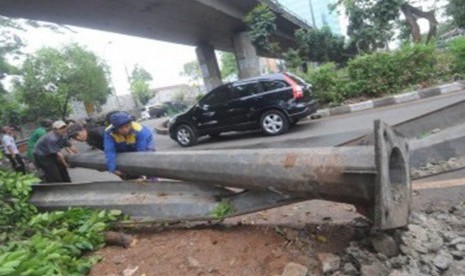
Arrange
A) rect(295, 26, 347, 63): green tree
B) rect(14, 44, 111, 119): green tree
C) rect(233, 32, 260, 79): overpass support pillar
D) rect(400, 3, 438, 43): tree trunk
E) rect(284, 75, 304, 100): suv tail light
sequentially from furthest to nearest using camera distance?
rect(14, 44, 111, 119): green tree → rect(295, 26, 347, 63): green tree → rect(233, 32, 260, 79): overpass support pillar → rect(400, 3, 438, 43): tree trunk → rect(284, 75, 304, 100): suv tail light

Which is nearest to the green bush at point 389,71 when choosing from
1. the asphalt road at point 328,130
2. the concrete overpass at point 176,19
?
the asphalt road at point 328,130

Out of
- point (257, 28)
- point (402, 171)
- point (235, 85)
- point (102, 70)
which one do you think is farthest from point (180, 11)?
point (102, 70)

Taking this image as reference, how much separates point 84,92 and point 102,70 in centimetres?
411

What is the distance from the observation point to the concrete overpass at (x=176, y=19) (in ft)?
46.8

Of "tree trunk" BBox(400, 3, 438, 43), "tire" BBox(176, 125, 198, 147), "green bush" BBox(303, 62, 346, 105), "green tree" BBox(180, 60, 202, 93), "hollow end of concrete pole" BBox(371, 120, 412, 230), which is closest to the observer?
"hollow end of concrete pole" BBox(371, 120, 412, 230)

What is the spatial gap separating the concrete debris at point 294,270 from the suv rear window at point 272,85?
324 inches

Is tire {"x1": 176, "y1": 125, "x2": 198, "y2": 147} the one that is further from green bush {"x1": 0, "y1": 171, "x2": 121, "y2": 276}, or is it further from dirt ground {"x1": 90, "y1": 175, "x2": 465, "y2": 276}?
dirt ground {"x1": 90, "y1": 175, "x2": 465, "y2": 276}

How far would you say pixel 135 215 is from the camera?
3711mm

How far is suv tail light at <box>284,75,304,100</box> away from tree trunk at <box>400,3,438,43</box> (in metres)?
13.4

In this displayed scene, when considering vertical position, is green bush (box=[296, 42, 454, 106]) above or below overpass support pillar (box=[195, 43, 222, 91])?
below

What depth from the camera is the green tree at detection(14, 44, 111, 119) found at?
1126 inches

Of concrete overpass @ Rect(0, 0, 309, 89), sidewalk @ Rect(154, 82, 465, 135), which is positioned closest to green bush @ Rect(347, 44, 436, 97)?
sidewalk @ Rect(154, 82, 465, 135)

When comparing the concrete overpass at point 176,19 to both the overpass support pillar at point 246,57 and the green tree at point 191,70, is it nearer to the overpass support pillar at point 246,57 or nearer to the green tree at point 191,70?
the overpass support pillar at point 246,57

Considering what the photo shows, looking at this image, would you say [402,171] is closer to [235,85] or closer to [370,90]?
[235,85]
